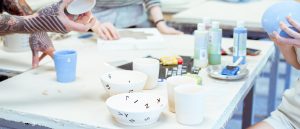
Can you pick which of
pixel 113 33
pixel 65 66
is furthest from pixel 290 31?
pixel 113 33

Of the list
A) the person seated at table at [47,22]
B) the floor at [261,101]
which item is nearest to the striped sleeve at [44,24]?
the person seated at table at [47,22]

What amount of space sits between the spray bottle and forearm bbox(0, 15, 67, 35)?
23.5 inches

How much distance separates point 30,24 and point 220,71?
2.21 feet

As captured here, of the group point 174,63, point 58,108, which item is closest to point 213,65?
point 174,63

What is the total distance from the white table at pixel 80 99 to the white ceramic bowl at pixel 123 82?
0.19 ft

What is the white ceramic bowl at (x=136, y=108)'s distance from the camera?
102cm

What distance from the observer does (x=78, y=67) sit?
1595 mm

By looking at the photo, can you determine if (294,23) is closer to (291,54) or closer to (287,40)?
(287,40)

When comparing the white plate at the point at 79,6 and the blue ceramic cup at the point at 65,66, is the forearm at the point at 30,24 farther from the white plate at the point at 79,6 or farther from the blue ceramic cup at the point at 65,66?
the blue ceramic cup at the point at 65,66

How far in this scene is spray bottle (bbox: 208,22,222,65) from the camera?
154 cm

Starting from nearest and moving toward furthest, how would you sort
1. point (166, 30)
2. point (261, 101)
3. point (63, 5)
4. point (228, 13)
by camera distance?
point (63, 5), point (166, 30), point (228, 13), point (261, 101)

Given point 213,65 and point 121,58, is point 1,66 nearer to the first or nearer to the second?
point 121,58

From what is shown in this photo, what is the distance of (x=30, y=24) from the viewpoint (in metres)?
1.21

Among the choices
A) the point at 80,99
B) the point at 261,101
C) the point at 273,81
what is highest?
the point at 80,99
